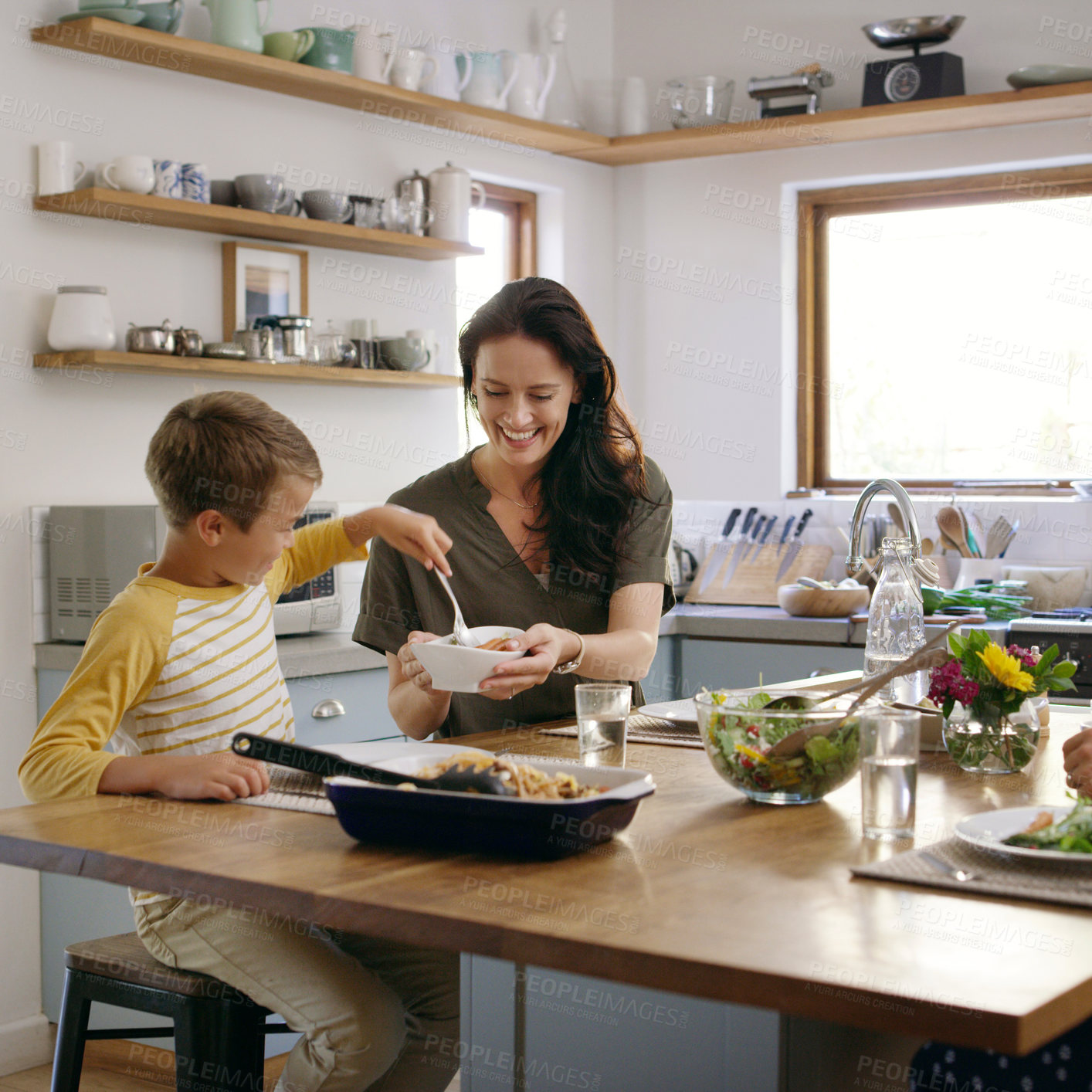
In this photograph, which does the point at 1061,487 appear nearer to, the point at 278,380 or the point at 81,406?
the point at 278,380

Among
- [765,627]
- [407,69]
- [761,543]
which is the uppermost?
[407,69]

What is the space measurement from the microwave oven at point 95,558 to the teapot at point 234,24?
4.09ft

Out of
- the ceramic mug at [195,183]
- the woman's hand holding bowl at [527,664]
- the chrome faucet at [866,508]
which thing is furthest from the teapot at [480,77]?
the woman's hand holding bowl at [527,664]

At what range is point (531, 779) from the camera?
1.31m

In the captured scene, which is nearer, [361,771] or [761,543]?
[361,771]

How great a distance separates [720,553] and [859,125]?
4.80 feet

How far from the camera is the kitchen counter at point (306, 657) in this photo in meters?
3.08

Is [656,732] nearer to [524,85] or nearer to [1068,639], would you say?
[1068,639]

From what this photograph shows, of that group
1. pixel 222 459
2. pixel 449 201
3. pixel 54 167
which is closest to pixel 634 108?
pixel 449 201

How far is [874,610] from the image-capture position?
2.08m

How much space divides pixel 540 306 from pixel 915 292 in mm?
2804

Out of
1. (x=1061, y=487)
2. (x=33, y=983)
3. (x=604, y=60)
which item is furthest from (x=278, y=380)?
(x=1061, y=487)

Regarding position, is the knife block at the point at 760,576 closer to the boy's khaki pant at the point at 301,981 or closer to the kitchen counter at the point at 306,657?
the kitchen counter at the point at 306,657

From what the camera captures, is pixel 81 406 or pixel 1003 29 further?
pixel 1003 29
